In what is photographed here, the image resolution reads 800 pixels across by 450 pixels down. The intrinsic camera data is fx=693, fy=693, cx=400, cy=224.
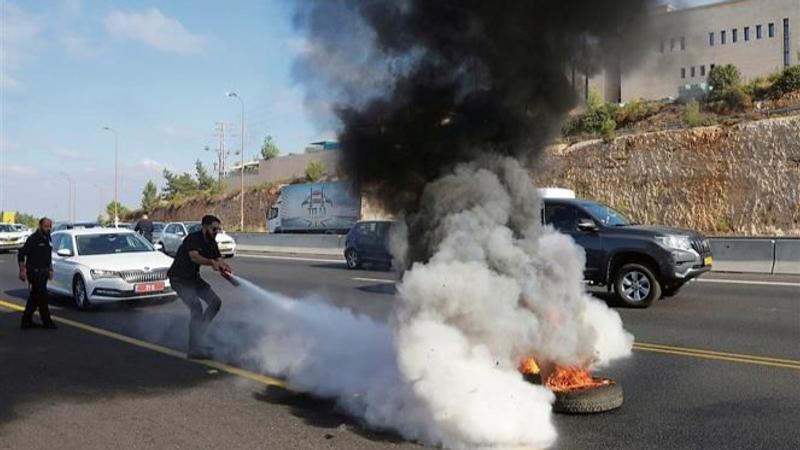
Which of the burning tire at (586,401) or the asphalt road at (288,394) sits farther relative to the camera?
the burning tire at (586,401)

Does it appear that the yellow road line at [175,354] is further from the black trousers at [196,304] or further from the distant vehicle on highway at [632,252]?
the distant vehicle on highway at [632,252]

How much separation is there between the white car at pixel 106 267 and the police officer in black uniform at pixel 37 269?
1.43 metres

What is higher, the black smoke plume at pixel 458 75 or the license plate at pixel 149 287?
the black smoke plume at pixel 458 75

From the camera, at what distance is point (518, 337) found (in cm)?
502

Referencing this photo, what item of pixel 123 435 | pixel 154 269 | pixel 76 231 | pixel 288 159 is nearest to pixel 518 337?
pixel 123 435

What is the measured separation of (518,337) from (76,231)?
1044cm

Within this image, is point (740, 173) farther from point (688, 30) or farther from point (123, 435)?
point (123, 435)

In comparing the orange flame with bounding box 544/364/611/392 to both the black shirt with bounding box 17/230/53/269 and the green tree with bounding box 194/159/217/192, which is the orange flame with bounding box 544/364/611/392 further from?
the green tree with bounding box 194/159/217/192

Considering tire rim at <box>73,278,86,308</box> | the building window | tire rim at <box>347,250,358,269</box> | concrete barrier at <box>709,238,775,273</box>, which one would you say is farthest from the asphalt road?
the building window

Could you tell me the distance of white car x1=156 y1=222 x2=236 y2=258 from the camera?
26375 millimetres

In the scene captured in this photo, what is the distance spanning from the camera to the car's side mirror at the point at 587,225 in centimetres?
1132

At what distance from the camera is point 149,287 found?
455 inches

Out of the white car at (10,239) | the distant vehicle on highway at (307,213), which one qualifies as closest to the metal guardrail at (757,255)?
the distant vehicle on highway at (307,213)

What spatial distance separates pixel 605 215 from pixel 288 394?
24.7 ft
